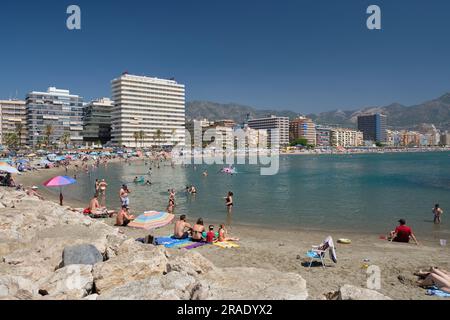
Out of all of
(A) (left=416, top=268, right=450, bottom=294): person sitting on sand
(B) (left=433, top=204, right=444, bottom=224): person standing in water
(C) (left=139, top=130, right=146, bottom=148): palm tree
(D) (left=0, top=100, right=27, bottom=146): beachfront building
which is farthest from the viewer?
(C) (left=139, top=130, right=146, bottom=148): palm tree

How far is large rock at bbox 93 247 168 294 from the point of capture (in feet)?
20.4

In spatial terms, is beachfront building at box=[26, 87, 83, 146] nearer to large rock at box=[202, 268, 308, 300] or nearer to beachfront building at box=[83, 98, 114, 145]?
beachfront building at box=[83, 98, 114, 145]

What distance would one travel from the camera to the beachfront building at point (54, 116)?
11950 centimetres

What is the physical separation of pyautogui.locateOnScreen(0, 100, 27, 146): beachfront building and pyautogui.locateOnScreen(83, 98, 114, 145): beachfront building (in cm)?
2155

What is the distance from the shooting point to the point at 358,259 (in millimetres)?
11062

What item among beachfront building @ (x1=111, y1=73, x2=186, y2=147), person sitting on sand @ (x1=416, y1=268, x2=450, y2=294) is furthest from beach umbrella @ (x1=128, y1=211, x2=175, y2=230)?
beachfront building @ (x1=111, y1=73, x2=186, y2=147)

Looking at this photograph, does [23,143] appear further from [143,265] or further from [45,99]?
[143,265]

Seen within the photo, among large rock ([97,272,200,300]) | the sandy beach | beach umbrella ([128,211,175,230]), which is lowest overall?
the sandy beach

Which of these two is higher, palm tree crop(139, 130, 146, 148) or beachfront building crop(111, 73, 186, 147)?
beachfront building crop(111, 73, 186, 147)

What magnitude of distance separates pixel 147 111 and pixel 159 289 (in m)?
136

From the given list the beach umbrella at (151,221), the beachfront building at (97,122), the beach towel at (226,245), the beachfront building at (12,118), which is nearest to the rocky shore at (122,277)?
the beach umbrella at (151,221)

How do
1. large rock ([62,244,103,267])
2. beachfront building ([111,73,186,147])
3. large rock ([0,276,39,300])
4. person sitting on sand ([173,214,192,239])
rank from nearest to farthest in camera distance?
large rock ([0,276,39,300]) → large rock ([62,244,103,267]) → person sitting on sand ([173,214,192,239]) → beachfront building ([111,73,186,147])

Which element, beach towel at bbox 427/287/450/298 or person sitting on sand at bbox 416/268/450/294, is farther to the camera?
person sitting on sand at bbox 416/268/450/294

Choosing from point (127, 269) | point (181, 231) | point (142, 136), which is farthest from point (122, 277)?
point (142, 136)
